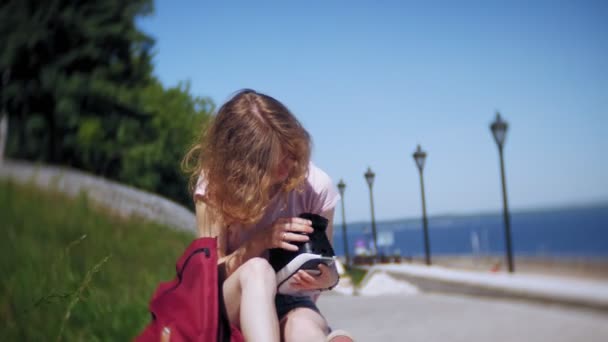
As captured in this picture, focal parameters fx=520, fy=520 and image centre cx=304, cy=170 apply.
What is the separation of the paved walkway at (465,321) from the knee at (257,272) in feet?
6.59

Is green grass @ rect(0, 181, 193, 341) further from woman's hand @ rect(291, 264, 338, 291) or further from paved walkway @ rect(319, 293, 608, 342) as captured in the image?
paved walkway @ rect(319, 293, 608, 342)

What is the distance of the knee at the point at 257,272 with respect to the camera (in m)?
1.49

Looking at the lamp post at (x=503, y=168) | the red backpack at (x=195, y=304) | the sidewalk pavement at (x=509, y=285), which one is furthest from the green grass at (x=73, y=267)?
the lamp post at (x=503, y=168)

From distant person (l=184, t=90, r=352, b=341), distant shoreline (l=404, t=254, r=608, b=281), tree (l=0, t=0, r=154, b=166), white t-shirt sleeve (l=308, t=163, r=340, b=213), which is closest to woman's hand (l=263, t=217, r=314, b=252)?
distant person (l=184, t=90, r=352, b=341)

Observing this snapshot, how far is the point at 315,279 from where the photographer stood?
1608mm

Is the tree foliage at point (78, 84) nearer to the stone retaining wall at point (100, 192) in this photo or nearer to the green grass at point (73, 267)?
the stone retaining wall at point (100, 192)

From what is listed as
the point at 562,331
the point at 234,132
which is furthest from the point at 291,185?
the point at 562,331

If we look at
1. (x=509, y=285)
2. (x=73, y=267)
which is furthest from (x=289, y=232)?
(x=509, y=285)

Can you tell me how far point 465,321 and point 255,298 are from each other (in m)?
2.66

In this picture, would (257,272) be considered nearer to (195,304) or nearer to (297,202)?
(195,304)

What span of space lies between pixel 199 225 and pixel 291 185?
404 mm

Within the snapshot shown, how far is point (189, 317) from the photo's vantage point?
1527mm

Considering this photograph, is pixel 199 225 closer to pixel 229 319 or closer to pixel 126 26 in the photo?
pixel 229 319

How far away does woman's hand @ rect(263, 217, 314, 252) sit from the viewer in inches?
61.2
